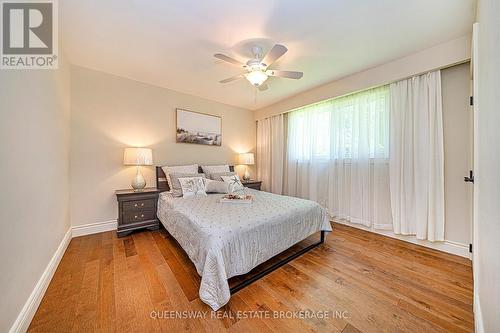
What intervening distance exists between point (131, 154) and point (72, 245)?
1375 millimetres

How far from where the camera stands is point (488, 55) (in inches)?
37.5

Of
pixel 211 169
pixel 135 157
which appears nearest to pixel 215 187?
pixel 211 169

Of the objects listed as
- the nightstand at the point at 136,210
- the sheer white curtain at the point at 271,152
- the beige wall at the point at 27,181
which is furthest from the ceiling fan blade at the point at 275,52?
the nightstand at the point at 136,210

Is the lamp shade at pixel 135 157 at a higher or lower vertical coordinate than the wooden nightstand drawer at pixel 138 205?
higher

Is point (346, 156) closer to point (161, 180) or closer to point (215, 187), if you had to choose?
point (215, 187)

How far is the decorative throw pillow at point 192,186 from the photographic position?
2801 millimetres

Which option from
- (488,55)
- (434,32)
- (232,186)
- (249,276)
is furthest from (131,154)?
(434,32)

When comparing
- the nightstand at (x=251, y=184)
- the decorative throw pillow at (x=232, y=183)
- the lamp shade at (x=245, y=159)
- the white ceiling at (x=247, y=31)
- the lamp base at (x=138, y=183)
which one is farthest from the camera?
the lamp shade at (x=245, y=159)

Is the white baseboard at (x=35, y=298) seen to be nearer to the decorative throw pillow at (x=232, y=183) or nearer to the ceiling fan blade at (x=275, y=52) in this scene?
the decorative throw pillow at (x=232, y=183)

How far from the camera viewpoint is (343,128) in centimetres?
319

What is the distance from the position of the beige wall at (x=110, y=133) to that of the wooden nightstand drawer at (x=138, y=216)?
0.46m

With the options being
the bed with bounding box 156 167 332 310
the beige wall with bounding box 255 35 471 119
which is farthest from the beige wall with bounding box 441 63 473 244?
the bed with bounding box 156 167 332 310

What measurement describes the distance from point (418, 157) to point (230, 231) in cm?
258

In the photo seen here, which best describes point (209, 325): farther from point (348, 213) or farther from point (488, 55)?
point (348, 213)
